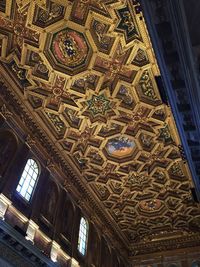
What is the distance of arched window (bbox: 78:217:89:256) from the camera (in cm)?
1396

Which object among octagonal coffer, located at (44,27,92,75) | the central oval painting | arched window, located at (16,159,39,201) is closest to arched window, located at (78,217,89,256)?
the central oval painting

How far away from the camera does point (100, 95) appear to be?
11.4 meters

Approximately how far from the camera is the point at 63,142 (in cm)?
1313

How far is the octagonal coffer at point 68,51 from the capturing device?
32.3 ft

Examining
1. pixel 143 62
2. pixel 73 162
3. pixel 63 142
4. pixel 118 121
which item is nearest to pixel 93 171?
pixel 73 162

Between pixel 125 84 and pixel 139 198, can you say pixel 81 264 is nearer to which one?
pixel 139 198

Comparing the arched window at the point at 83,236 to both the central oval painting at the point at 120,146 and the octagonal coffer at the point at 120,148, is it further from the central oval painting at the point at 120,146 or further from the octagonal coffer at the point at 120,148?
the central oval painting at the point at 120,146

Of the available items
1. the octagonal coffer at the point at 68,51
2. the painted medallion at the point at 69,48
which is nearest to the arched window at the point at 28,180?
the octagonal coffer at the point at 68,51

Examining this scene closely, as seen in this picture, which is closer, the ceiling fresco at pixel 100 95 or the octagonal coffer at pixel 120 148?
the ceiling fresco at pixel 100 95

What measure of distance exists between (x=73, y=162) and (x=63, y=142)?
130 centimetres

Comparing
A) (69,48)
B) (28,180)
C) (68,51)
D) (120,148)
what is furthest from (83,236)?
(69,48)

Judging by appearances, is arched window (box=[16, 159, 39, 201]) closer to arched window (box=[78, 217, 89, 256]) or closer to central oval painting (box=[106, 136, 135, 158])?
central oval painting (box=[106, 136, 135, 158])

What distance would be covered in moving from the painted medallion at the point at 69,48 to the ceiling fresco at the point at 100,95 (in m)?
0.03

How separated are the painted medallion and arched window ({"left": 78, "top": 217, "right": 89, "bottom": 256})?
26.4 ft
